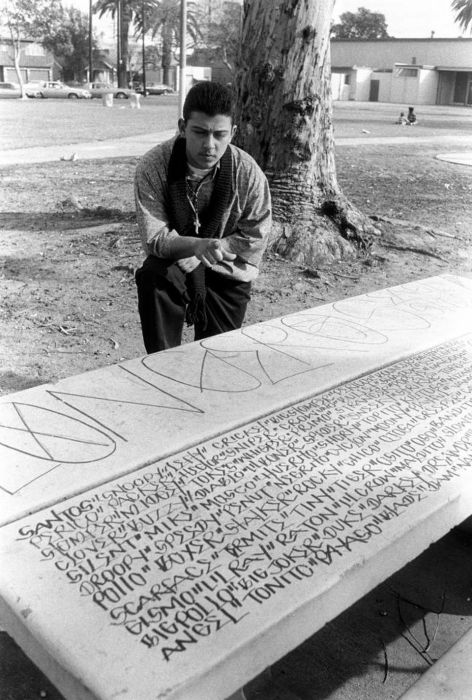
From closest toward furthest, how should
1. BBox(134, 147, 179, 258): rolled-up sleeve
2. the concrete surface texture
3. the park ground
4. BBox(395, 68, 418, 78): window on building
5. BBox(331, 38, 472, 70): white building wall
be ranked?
the concrete surface texture < the park ground < BBox(134, 147, 179, 258): rolled-up sleeve < BBox(331, 38, 472, 70): white building wall < BBox(395, 68, 418, 78): window on building

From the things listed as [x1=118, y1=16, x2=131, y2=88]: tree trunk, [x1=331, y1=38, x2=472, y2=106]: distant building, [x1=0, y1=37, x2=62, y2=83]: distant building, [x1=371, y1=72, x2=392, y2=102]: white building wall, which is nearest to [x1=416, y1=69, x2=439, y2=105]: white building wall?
[x1=331, y1=38, x2=472, y2=106]: distant building

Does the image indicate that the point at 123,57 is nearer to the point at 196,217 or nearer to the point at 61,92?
the point at 61,92

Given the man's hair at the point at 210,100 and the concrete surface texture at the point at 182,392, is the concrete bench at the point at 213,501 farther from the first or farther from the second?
the man's hair at the point at 210,100

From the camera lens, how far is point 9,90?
142ft

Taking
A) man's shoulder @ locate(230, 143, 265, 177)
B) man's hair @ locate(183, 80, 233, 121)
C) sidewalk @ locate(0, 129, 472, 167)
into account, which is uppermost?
man's hair @ locate(183, 80, 233, 121)

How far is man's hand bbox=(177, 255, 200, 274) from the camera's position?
106 inches

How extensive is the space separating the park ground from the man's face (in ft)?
4.49

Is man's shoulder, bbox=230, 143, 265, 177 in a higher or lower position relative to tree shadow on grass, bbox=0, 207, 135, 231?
higher

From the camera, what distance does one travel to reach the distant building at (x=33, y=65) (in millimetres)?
53438

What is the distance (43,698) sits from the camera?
1759mm

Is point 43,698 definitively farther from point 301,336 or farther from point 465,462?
point 301,336

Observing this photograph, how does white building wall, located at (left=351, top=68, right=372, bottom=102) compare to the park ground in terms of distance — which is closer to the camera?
the park ground

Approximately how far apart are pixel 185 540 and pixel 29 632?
1.12ft

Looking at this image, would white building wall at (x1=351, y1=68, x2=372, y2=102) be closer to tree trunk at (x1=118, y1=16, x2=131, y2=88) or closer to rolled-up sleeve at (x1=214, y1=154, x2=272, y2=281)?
tree trunk at (x1=118, y1=16, x2=131, y2=88)
